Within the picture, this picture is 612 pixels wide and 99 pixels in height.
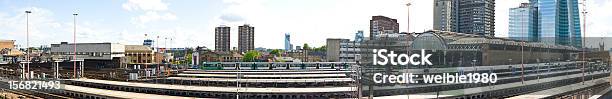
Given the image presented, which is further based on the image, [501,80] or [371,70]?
[501,80]

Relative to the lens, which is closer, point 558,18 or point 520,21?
point 558,18

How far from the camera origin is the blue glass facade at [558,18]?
9025 centimetres

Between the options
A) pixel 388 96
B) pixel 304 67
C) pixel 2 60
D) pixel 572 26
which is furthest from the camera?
pixel 572 26

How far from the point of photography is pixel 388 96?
81.7 feet

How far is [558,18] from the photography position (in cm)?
10294

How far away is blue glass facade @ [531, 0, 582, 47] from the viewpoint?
296 ft

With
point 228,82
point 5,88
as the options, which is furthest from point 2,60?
point 228,82

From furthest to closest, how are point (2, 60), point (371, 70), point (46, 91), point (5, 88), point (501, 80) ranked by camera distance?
point (2, 60)
point (5, 88)
point (46, 91)
point (501, 80)
point (371, 70)

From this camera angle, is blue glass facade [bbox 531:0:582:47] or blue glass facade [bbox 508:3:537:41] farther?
blue glass facade [bbox 508:3:537:41]

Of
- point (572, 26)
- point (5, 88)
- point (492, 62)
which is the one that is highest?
point (572, 26)

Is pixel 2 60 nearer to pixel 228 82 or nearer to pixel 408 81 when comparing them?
pixel 228 82

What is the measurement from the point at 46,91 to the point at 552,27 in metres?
98.5

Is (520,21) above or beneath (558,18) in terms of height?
above

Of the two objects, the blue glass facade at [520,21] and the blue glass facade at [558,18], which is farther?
the blue glass facade at [520,21]
